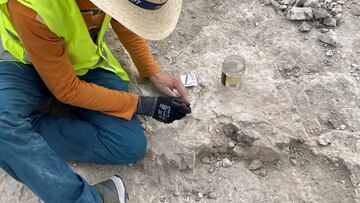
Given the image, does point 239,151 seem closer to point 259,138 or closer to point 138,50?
point 259,138

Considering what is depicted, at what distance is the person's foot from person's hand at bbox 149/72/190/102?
54cm

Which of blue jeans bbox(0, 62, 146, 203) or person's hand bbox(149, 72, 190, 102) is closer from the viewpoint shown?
blue jeans bbox(0, 62, 146, 203)

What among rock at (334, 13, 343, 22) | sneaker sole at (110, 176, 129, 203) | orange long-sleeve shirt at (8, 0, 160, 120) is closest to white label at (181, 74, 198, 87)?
orange long-sleeve shirt at (8, 0, 160, 120)

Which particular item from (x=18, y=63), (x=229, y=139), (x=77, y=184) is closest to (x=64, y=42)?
(x=18, y=63)

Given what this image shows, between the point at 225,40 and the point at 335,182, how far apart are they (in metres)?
1.05

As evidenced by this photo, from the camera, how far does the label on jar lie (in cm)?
238

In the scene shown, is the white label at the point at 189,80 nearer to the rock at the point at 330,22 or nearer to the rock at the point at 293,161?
the rock at the point at 293,161

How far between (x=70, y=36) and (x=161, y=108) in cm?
58

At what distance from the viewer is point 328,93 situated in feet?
8.05

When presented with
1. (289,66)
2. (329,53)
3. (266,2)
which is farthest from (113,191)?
(266,2)

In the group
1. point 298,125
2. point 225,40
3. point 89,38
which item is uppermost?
point 89,38

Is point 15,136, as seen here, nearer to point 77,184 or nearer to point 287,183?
point 77,184

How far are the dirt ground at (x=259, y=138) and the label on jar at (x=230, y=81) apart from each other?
46 millimetres

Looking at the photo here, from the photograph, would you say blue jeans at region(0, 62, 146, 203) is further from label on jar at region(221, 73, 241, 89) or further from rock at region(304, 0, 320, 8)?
rock at region(304, 0, 320, 8)
